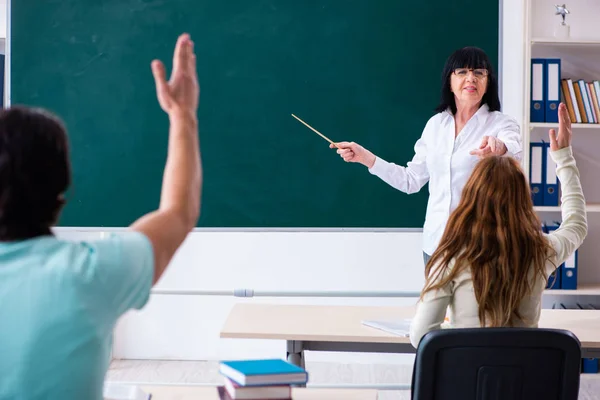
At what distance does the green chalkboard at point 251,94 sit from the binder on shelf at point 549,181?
0.62 metres

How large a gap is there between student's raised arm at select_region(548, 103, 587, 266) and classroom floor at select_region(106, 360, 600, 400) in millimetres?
2037

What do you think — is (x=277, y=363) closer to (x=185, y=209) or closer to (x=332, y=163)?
(x=185, y=209)

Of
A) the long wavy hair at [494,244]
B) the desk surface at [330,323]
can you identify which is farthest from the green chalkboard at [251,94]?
the long wavy hair at [494,244]

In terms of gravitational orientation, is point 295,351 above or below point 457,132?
below

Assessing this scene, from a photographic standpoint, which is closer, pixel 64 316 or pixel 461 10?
pixel 64 316

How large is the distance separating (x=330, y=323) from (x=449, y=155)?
1066 millimetres

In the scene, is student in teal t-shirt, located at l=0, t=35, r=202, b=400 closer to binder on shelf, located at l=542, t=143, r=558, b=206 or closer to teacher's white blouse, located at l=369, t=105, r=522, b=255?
teacher's white blouse, located at l=369, t=105, r=522, b=255

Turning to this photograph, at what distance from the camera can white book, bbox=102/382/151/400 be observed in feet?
5.08

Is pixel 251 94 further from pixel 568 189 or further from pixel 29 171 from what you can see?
pixel 29 171

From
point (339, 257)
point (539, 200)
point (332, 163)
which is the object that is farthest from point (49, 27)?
point (539, 200)

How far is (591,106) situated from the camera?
161 inches

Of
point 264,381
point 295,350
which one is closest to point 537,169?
point 295,350

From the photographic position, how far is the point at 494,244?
200 cm

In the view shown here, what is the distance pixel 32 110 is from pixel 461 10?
11.2ft
